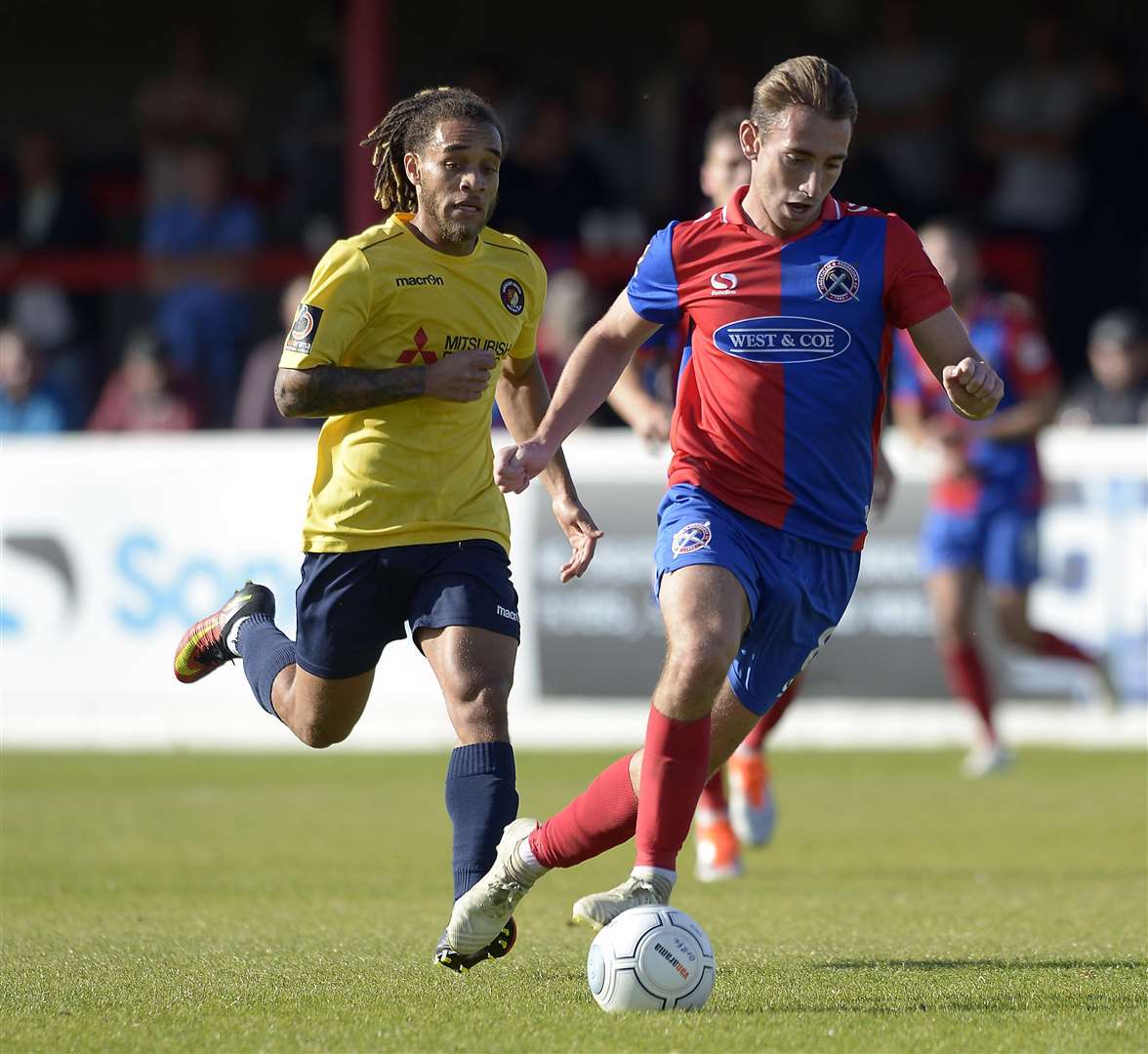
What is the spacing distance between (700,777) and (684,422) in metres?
1.02

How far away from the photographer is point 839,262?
17.3ft

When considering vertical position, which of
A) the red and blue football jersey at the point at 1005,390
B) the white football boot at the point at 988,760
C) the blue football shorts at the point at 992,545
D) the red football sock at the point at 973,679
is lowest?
the white football boot at the point at 988,760

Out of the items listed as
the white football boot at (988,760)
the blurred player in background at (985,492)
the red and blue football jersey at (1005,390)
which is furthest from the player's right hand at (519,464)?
the white football boot at (988,760)

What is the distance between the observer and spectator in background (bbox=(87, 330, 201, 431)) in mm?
13844

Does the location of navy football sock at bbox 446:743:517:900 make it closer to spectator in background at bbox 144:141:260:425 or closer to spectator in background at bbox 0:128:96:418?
spectator in background at bbox 144:141:260:425

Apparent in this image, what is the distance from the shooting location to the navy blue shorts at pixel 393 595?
545 centimetres

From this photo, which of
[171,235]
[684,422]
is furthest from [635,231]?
[684,422]

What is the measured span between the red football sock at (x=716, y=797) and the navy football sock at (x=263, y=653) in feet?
6.13

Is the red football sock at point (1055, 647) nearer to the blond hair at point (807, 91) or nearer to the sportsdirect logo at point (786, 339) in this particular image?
the sportsdirect logo at point (786, 339)

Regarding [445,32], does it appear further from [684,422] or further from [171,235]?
[684,422]

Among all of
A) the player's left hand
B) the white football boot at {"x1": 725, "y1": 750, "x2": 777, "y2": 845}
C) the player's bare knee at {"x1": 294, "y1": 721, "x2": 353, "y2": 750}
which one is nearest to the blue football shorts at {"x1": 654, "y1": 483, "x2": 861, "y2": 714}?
the player's left hand

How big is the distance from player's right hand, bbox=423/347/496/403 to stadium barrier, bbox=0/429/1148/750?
6.18 meters

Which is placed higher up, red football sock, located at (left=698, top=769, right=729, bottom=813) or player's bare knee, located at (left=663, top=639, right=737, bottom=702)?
player's bare knee, located at (left=663, top=639, right=737, bottom=702)

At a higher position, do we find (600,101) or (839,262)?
(839,262)
